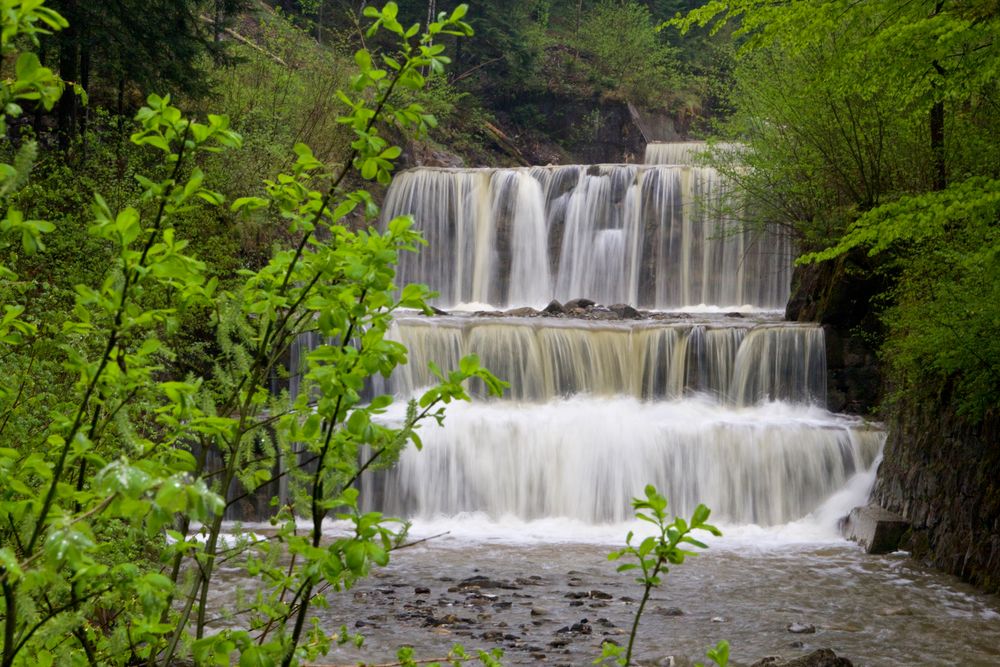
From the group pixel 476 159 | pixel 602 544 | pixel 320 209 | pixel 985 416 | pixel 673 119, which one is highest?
pixel 673 119

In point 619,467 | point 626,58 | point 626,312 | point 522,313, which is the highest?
point 626,58

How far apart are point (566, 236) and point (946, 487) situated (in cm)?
1543

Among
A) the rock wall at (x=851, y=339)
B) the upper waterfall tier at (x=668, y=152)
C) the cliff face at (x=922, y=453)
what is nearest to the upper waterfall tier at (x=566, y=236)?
the rock wall at (x=851, y=339)

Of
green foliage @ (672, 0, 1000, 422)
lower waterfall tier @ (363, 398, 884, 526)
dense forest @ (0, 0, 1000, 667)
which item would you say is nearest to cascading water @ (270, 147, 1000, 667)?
lower waterfall tier @ (363, 398, 884, 526)

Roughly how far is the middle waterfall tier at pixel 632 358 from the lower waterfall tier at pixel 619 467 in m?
1.26

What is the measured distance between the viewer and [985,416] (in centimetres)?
995

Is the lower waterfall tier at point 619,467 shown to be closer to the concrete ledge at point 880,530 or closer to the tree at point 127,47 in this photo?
the concrete ledge at point 880,530

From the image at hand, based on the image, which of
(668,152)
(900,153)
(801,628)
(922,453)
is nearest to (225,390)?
(801,628)

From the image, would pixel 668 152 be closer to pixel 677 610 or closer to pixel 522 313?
pixel 522 313

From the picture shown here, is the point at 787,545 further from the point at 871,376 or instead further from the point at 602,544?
the point at 871,376

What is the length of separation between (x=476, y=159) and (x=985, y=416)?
26429 millimetres

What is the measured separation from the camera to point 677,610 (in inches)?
344

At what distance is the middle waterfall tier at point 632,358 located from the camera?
616 inches

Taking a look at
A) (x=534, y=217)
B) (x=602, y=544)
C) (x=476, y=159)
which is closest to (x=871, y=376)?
(x=602, y=544)
